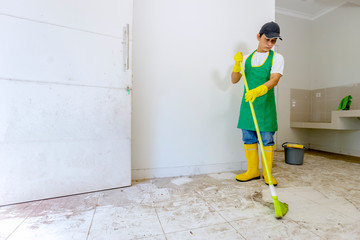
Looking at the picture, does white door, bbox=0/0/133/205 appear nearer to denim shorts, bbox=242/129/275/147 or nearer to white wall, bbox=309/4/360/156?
denim shorts, bbox=242/129/275/147

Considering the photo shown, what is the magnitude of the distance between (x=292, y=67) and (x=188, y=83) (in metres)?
2.59

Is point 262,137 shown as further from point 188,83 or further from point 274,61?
point 188,83

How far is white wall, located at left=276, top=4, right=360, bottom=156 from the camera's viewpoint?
292cm

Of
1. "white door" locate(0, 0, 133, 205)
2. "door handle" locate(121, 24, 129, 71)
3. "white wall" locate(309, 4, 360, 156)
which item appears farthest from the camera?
"white wall" locate(309, 4, 360, 156)

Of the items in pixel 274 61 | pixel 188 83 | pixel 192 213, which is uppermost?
pixel 274 61

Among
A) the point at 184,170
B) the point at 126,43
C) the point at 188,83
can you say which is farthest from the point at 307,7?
the point at 184,170

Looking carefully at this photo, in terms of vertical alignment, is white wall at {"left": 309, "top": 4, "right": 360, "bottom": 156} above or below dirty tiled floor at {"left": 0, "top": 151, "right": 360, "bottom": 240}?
above

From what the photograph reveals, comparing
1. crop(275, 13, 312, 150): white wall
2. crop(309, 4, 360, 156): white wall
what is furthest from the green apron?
crop(309, 4, 360, 156): white wall

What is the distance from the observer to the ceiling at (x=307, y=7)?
303 centimetres

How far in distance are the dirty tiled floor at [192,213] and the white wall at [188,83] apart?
30cm

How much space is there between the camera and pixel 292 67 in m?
3.38

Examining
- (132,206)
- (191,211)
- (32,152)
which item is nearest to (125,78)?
(32,152)

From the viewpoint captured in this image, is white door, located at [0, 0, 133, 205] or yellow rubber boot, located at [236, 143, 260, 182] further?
yellow rubber boot, located at [236, 143, 260, 182]

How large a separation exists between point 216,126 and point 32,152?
5.00ft
